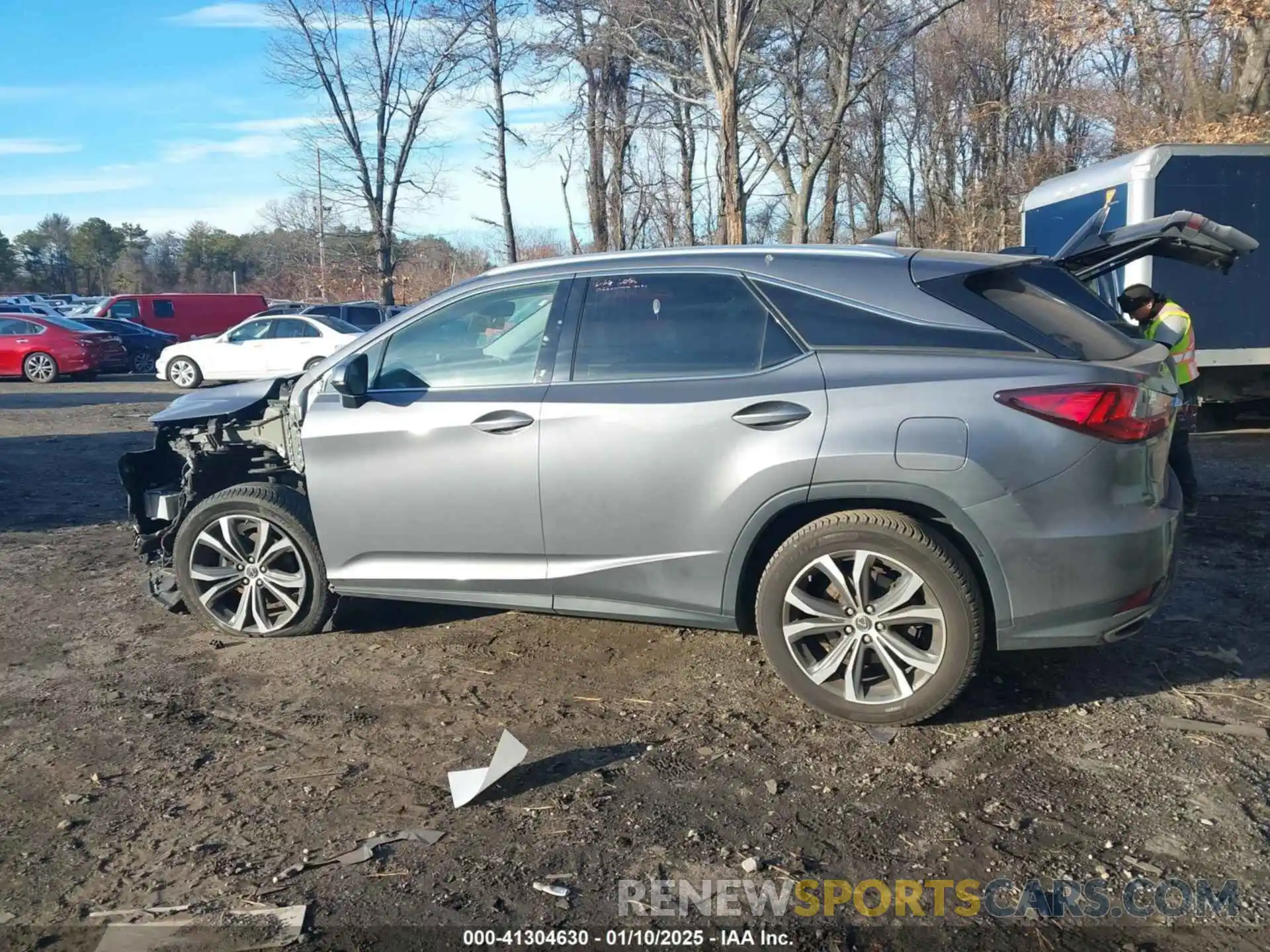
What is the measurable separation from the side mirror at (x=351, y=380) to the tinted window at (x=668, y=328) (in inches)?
40.8

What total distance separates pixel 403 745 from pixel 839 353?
7.55 feet

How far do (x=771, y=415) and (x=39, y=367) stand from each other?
22355 millimetres

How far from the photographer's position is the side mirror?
476 centimetres

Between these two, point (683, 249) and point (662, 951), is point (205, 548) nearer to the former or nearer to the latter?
point (683, 249)

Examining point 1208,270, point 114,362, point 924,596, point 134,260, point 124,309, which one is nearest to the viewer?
point 924,596

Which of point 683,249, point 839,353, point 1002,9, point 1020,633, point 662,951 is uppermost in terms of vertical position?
point 1002,9

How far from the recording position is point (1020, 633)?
3.94 meters

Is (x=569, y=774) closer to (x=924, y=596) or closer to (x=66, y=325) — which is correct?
(x=924, y=596)

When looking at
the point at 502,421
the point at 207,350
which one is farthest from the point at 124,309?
the point at 502,421

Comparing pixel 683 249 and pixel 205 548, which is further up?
pixel 683 249

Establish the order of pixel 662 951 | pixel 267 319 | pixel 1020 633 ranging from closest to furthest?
1. pixel 662 951
2. pixel 1020 633
3. pixel 267 319

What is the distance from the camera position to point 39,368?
22094 mm

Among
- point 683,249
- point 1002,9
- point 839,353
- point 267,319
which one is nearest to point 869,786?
point 839,353

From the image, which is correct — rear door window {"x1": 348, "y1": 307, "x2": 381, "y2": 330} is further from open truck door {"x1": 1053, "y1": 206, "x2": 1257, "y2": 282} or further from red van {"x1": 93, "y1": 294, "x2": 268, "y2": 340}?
open truck door {"x1": 1053, "y1": 206, "x2": 1257, "y2": 282}
